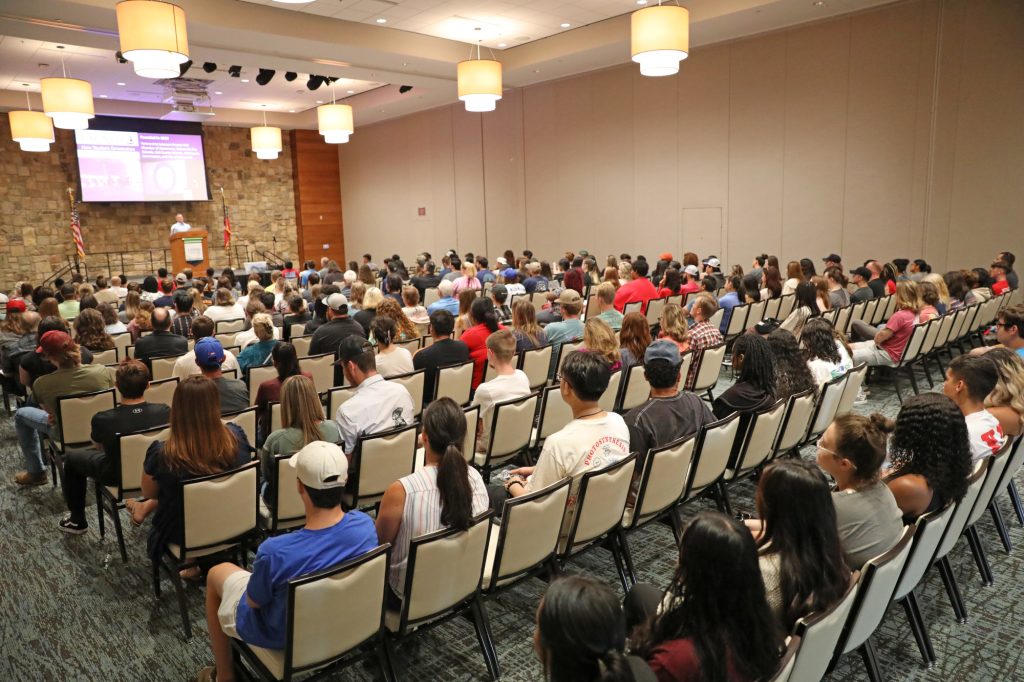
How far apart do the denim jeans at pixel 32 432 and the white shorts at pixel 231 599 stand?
3.27 metres

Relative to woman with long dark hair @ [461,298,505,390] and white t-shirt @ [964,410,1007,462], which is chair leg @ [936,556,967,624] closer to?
white t-shirt @ [964,410,1007,462]

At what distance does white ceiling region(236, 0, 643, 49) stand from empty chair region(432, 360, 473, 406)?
810 centimetres

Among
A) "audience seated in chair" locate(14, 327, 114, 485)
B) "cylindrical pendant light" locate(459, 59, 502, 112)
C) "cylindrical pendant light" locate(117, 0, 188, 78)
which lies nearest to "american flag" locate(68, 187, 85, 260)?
"cylindrical pendant light" locate(117, 0, 188, 78)

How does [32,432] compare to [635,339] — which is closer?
[32,432]

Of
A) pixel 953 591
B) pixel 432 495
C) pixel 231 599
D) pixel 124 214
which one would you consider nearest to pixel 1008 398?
pixel 953 591

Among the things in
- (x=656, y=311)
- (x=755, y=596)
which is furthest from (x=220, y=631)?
(x=656, y=311)

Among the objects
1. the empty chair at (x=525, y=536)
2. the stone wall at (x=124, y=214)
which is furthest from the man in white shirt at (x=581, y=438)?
the stone wall at (x=124, y=214)

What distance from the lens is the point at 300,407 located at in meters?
3.55

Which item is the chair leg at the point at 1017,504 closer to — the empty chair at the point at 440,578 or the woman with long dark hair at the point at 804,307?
the woman with long dark hair at the point at 804,307

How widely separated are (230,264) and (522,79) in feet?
38.5

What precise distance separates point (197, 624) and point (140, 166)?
777 inches

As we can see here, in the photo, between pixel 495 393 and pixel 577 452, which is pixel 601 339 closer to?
pixel 495 393

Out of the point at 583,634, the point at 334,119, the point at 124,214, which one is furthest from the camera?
the point at 124,214

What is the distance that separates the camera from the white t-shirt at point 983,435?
136 inches
